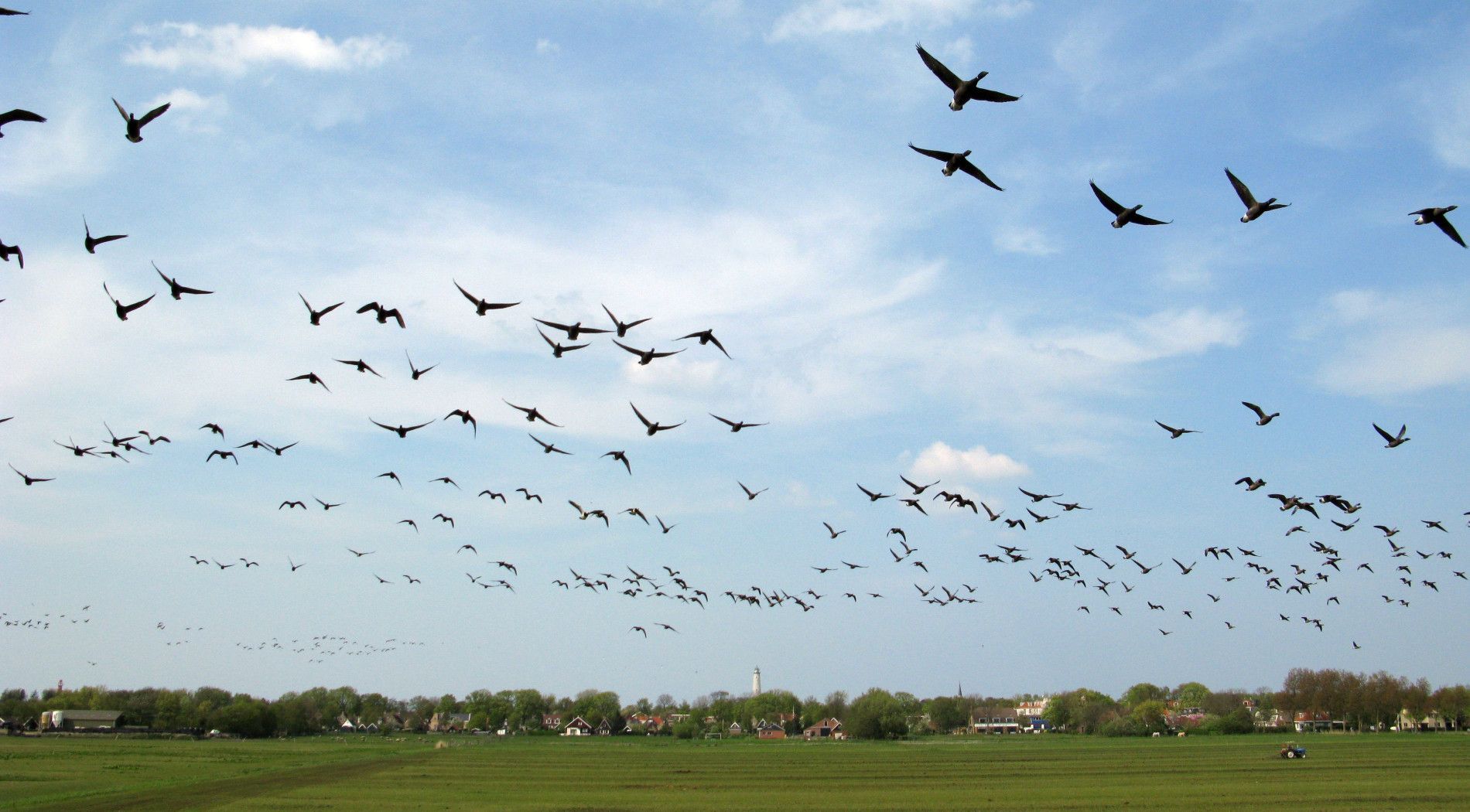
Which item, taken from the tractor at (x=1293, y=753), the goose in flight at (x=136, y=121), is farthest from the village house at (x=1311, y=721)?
the goose in flight at (x=136, y=121)

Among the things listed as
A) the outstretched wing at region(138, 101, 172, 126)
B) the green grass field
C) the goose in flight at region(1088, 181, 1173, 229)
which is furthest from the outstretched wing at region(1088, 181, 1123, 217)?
the green grass field

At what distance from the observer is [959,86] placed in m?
16.8

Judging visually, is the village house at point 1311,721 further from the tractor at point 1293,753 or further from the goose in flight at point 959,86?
the goose in flight at point 959,86

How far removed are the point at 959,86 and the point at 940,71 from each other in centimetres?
45

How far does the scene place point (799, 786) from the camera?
55.1 m

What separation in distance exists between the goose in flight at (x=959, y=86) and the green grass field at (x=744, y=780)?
33.2 meters

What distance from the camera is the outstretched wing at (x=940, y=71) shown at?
645 inches

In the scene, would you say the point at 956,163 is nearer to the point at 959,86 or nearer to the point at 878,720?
the point at 959,86

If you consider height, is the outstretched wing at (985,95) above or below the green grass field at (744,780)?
above

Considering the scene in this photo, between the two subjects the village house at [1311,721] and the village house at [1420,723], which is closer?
the village house at [1420,723]

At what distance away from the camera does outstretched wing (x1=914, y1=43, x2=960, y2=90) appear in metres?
16.4

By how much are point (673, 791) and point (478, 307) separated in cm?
3386

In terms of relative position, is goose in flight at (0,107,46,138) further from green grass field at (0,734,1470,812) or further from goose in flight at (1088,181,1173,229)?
green grass field at (0,734,1470,812)

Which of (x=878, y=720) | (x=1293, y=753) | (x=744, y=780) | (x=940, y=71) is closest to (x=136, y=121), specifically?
(x=940, y=71)
